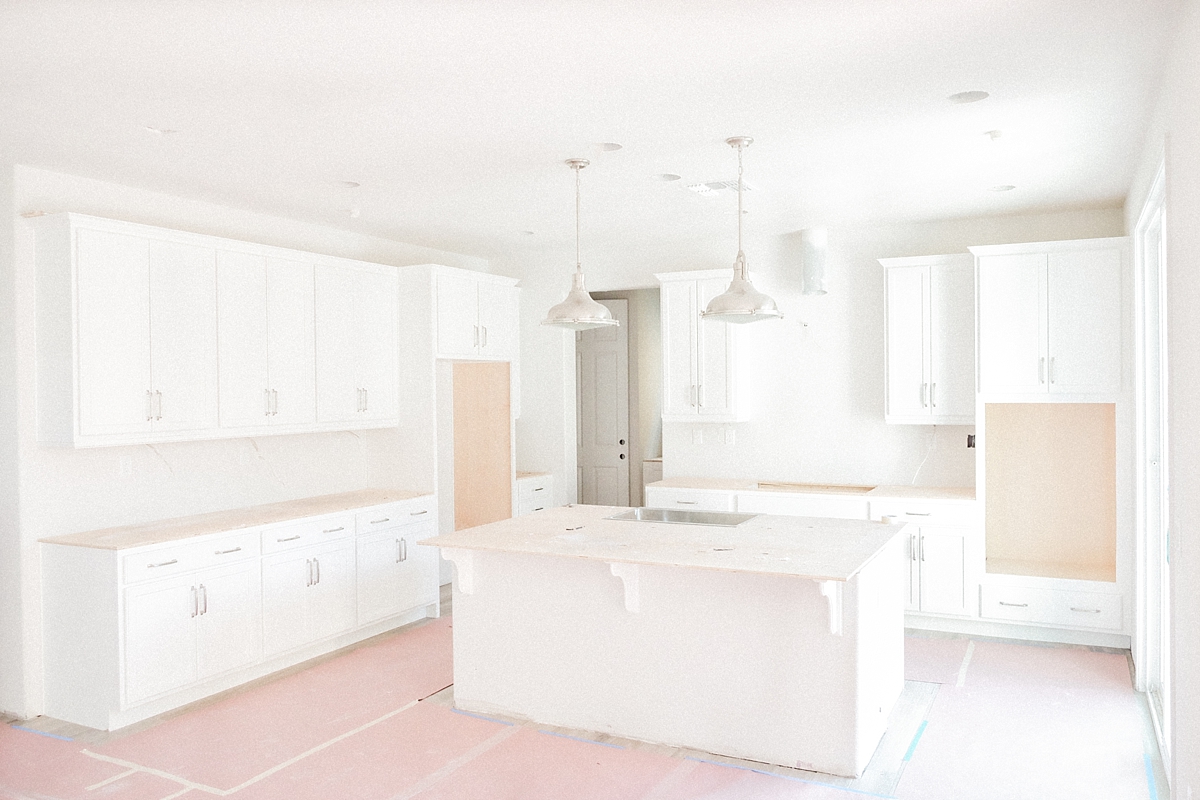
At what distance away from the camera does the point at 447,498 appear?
6492 mm

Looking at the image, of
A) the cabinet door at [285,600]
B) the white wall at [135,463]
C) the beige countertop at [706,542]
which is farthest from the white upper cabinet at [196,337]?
the beige countertop at [706,542]

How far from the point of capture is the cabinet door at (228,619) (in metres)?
4.39

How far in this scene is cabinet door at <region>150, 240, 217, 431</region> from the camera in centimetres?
447

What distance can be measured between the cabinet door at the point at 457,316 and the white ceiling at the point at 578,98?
0.95 metres

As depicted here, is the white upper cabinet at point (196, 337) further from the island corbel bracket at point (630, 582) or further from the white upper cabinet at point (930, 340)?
the white upper cabinet at point (930, 340)

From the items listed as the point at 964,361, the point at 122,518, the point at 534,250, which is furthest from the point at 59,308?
the point at 964,361

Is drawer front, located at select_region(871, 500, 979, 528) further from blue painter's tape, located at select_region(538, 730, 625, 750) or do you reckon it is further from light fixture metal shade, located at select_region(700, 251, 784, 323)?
blue painter's tape, located at select_region(538, 730, 625, 750)

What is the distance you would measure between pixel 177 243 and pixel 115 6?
7.53ft

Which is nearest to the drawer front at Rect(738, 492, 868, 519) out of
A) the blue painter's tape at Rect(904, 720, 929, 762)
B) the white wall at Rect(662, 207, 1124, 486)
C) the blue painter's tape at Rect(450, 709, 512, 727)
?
the white wall at Rect(662, 207, 1124, 486)

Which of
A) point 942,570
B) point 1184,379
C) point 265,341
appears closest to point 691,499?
point 942,570

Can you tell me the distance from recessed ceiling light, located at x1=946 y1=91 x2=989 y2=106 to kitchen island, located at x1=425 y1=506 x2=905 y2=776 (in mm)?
1803

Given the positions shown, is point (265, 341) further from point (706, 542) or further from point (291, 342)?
point (706, 542)

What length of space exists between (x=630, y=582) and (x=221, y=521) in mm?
2412

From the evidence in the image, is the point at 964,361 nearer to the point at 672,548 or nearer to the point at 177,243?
the point at 672,548
